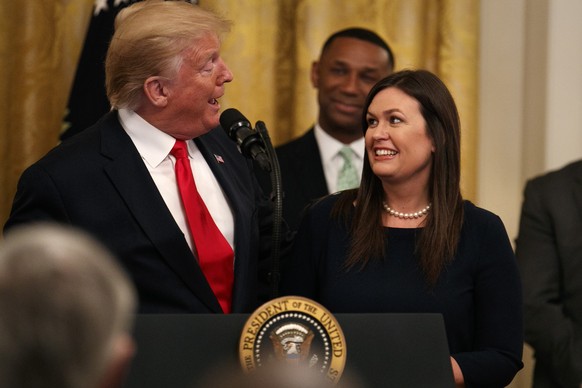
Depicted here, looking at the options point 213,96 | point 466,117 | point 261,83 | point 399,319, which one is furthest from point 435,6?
point 399,319

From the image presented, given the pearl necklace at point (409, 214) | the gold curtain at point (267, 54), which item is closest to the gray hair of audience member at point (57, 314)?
the pearl necklace at point (409, 214)

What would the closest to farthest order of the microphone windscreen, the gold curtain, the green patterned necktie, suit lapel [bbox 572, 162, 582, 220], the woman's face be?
the microphone windscreen → the woman's face → suit lapel [bbox 572, 162, 582, 220] → the green patterned necktie → the gold curtain

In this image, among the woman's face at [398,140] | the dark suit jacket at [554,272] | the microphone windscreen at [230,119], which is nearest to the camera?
the microphone windscreen at [230,119]

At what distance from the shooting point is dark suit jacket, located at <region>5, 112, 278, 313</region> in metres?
2.56

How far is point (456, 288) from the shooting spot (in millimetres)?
2635

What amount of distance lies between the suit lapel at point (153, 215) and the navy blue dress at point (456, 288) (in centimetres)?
31

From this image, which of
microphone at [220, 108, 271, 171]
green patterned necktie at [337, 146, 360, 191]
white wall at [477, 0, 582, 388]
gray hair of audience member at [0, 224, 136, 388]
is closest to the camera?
gray hair of audience member at [0, 224, 136, 388]

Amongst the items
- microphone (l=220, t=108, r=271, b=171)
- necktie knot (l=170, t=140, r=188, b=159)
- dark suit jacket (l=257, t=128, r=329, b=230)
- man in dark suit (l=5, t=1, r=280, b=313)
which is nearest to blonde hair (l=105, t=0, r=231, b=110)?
man in dark suit (l=5, t=1, r=280, b=313)

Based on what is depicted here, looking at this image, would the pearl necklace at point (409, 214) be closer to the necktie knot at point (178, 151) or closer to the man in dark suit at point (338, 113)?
the necktie knot at point (178, 151)

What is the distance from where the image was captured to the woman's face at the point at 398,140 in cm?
275

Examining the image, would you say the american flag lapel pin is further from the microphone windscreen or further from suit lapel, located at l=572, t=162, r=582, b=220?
suit lapel, located at l=572, t=162, r=582, b=220

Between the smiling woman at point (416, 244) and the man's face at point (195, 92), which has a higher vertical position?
the man's face at point (195, 92)

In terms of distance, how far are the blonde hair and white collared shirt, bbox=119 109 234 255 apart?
3.1 inches

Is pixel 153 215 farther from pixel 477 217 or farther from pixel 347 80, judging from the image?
pixel 347 80
